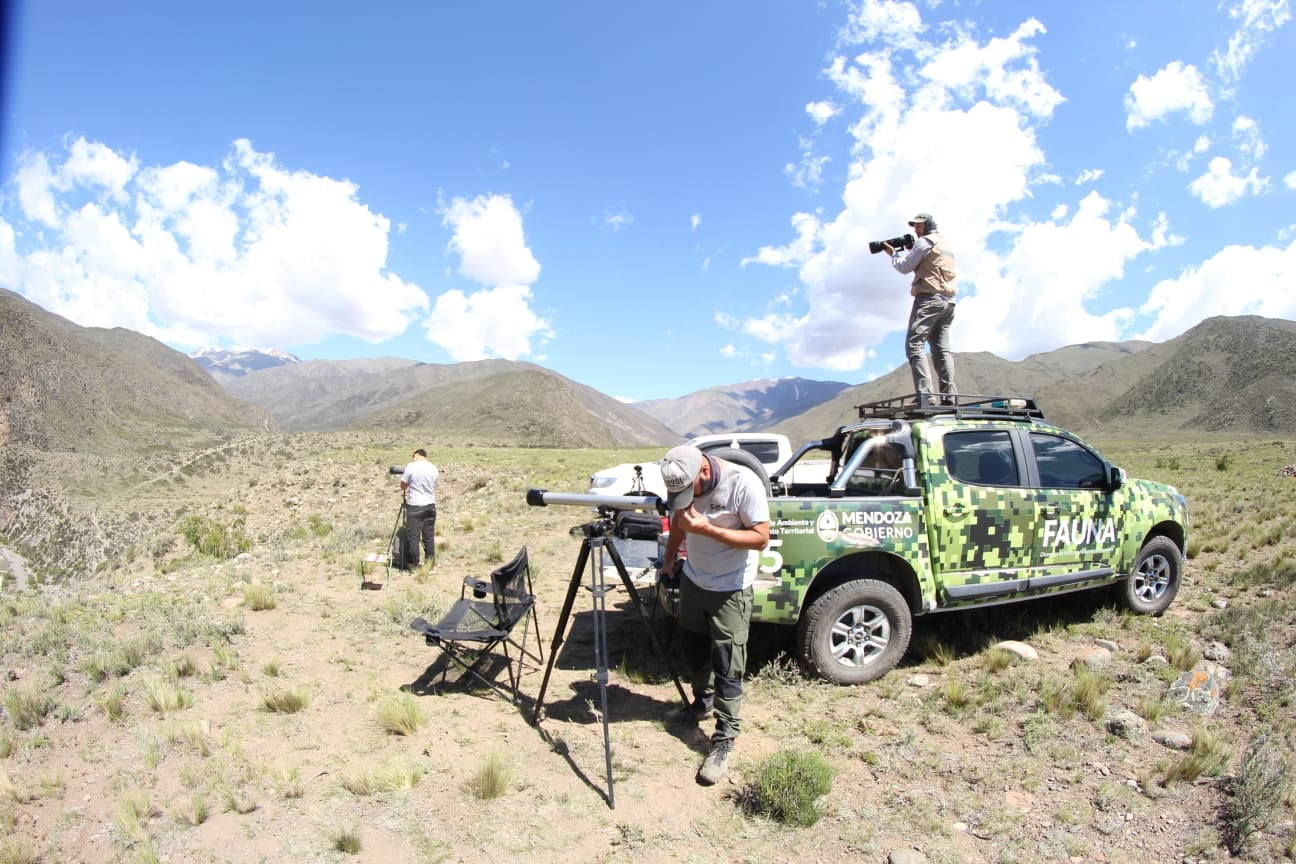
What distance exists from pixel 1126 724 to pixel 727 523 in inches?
120

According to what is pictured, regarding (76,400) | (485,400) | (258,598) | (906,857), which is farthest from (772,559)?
(485,400)

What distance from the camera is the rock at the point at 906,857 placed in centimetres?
330

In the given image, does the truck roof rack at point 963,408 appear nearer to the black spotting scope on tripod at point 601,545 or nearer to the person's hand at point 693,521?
the person's hand at point 693,521

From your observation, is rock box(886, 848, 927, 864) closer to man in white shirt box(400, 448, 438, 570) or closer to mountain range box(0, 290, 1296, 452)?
man in white shirt box(400, 448, 438, 570)

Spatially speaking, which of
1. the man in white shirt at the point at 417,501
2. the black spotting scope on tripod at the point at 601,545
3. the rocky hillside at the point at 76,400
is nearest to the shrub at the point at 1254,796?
the black spotting scope on tripod at the point at 601,545

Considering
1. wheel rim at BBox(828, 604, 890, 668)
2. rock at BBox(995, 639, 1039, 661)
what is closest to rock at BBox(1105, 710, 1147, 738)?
rock at BBox(995, 639, 1039, 661)

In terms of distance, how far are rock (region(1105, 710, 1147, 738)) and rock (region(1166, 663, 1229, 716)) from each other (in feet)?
1.52

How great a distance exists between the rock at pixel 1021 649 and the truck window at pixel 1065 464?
57.6 inches

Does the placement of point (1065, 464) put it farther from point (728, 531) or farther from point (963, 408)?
point (728, 531)

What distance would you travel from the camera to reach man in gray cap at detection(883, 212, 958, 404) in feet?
24.1

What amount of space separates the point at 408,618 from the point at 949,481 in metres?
5.96

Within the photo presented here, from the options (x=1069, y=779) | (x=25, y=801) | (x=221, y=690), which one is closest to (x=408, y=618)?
(x=221, y=690)

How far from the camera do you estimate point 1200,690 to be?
4.80m

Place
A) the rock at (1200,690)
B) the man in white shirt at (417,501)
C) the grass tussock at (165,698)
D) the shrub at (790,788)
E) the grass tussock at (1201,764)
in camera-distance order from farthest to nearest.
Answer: the man in white shirt at (417,501) → the grass tussock at (165,698) → the rock at (1200,690) → the grass tussock at (1201,764) → the shrub at (790,788)
